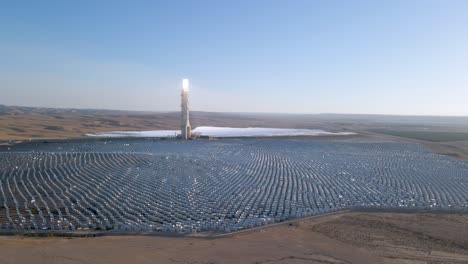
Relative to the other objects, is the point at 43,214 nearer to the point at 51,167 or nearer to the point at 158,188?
the point at 158,188

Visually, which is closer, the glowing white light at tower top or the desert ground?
the desert ground

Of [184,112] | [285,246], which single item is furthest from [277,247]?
[184,112]

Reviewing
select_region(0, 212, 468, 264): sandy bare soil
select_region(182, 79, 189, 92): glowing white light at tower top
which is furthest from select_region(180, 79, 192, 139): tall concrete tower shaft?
select_region(0, 212, 468, 264): sandy bare soil

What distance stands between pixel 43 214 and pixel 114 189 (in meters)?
4.43

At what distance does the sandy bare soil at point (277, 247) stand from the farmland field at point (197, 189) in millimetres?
1125

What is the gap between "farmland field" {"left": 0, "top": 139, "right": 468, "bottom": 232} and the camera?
15.1m

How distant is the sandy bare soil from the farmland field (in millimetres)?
1125

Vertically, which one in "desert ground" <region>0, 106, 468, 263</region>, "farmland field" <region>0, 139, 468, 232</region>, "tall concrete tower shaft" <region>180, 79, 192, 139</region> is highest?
"tall concrete tower shaft" <region>180, 79, 192, 139</region>

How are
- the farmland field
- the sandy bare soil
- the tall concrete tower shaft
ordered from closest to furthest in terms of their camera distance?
the sandy bare soil → the farmland field → the tall concrete tower shaft

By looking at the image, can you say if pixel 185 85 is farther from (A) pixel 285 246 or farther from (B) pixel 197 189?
(A) pixel 285 246

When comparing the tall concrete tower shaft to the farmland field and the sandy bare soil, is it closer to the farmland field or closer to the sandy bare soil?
the farmland field

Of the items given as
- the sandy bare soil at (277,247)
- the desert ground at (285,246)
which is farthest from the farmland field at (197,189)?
the sandy bare soil at (277,247)

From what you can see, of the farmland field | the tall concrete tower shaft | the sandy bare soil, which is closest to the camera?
the sandy bare soil

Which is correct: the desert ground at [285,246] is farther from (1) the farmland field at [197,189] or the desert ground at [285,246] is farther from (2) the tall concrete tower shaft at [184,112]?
(2) the tall concrete tower shaft at [184,112]
